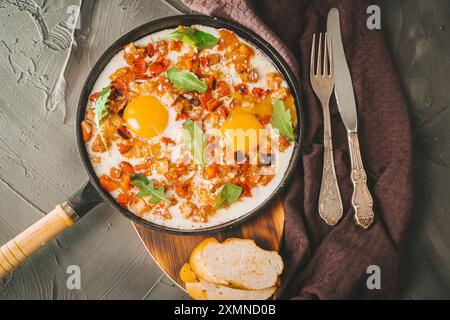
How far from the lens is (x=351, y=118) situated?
8.18ft

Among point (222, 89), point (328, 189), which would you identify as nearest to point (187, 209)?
point (222, 89)

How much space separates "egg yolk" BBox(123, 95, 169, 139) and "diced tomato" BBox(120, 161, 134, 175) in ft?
0.56

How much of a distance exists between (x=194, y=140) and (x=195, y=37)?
59 centimetres

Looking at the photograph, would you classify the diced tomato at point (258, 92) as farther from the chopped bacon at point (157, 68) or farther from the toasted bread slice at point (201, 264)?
the toasted bread slice at point (201, 264)

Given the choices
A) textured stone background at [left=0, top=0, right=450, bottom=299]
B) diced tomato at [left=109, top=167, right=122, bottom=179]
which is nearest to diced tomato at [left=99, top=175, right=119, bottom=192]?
diced tomato at [left=109, top=167, right=122, bottom=179]

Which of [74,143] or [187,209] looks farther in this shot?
[74,143]

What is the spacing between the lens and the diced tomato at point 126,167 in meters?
2.40

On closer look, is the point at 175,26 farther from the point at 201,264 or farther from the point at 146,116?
the point at 201,264

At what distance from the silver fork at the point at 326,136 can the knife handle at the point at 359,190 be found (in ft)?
0.30

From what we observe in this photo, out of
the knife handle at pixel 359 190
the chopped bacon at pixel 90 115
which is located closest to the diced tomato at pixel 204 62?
the chopped bacon at pixel 90 115

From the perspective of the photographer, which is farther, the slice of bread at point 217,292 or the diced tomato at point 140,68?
the diced tomato at point 140,68

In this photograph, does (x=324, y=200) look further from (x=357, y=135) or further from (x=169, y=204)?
(x=169, y=204)

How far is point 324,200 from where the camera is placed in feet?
8.07

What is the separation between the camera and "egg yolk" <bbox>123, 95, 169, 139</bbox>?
238 cm
